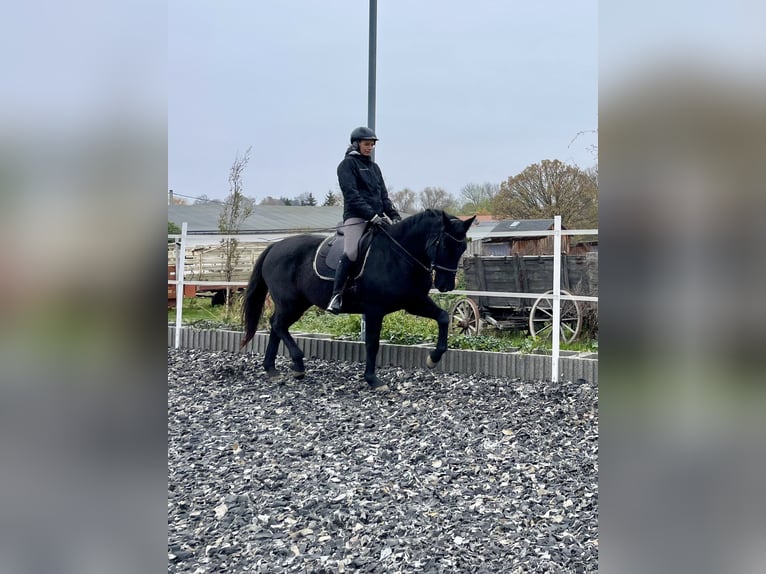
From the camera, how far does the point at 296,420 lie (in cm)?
501

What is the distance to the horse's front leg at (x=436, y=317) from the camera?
6.05 m

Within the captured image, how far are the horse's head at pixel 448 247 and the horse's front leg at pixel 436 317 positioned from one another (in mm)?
374

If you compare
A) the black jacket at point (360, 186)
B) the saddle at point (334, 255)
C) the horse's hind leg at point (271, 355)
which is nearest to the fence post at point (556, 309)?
the black jacket at point (360, 186)

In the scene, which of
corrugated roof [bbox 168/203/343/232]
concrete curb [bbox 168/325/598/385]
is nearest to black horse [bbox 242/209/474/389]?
concrete curb [bbox 168/325/598/385]

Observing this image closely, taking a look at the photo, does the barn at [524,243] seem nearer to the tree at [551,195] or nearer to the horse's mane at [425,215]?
the tree at [551,195]

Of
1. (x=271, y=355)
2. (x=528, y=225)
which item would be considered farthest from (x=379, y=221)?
(x=528, y=225)

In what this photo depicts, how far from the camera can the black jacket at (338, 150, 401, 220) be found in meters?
6.11

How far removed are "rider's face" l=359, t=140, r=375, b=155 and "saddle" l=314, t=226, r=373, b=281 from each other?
69cm

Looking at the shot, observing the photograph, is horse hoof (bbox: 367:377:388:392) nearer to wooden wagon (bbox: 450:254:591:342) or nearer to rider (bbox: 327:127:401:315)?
rider (bbox: 327:127:401:315)

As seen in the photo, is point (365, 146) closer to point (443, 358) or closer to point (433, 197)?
point (443, 358)
